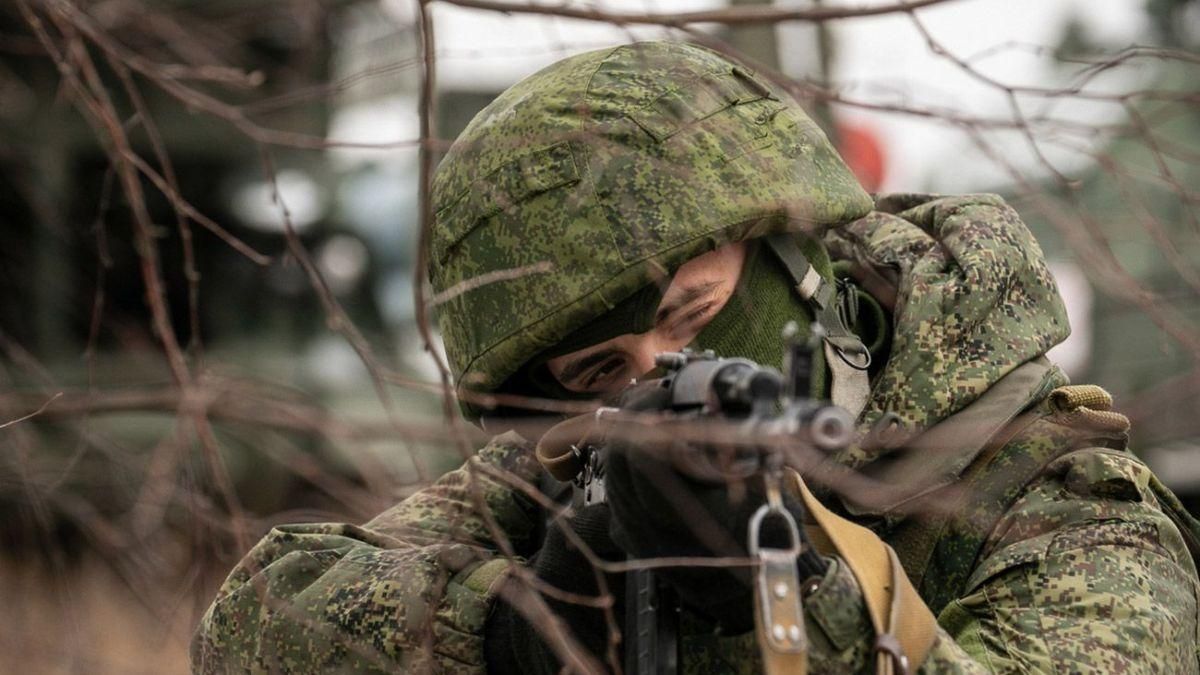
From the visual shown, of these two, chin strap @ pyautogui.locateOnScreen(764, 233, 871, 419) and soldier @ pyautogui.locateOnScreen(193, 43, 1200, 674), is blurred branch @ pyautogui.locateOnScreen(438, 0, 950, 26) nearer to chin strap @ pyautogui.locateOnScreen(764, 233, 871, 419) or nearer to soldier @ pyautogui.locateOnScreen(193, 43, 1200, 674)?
soldier @ pyautogui.locateOnScreen(193, 43, 1200, 674)

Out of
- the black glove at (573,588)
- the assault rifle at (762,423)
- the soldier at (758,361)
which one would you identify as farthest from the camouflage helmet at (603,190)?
the assault rifle at (762,423)

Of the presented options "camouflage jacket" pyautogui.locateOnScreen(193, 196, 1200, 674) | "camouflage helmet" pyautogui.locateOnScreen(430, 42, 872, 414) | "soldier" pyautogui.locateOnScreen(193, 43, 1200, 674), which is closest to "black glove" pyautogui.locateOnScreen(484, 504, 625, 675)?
"soldier" pyautogui.locateOnScreen(193, 43, 1200, 674)

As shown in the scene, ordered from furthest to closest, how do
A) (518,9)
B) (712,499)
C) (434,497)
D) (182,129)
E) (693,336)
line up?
(182,129) < (434,497) < (693,336) < (518,9) < (712,499)

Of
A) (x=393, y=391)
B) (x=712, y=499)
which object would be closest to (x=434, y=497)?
(x=712, y=499)

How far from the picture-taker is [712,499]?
2316 millimetres

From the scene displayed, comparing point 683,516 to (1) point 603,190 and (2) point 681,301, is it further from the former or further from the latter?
(1) point 603,190

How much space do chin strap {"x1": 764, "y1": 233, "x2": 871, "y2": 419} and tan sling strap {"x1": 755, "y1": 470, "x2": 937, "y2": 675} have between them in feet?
1.41

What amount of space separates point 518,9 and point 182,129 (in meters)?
8.05

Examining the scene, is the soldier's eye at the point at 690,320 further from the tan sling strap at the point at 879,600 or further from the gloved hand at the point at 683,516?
the gloved hand at the point at 683,516

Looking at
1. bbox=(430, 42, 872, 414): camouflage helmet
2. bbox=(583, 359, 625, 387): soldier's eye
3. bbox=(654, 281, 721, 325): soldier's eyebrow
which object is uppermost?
bbox=(430, 42, 872, 414): camouflage helmet

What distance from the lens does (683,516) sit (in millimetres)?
2326

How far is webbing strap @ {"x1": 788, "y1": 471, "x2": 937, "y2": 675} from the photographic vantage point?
96.3 inches

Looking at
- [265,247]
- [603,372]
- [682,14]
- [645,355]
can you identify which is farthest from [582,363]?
[265,247]

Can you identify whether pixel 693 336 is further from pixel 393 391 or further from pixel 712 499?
pixel 393 391
